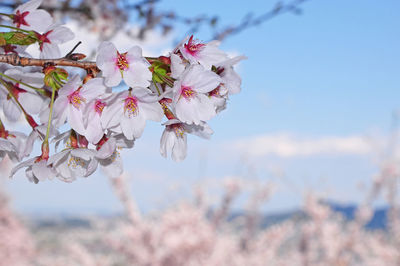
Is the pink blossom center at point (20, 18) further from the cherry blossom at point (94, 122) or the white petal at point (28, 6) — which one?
the cherry blossom at point (94, 122)

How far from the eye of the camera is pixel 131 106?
0.93 meters

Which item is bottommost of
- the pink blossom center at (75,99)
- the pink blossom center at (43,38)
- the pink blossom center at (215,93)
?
the pink blossom center at (75,99)

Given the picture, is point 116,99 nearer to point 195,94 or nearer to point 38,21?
point 195,94

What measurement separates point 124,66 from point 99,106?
109 millimetres

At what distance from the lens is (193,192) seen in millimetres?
8227

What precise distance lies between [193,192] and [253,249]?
1.60 meters

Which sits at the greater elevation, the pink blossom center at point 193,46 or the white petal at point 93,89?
the pink blossom center at point 193,46

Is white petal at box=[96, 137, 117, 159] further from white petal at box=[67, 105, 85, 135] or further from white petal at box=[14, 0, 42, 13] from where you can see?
white petal at box=[14, 0, 42, 13]

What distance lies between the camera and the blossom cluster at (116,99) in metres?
0.86

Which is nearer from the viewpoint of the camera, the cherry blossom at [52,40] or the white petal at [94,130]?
the white petal at [94,130]

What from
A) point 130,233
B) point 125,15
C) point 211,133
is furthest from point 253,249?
point 211,133

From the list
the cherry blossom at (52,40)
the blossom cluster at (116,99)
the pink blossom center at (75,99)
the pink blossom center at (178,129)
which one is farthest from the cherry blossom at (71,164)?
the cherry blossom at (52,40)

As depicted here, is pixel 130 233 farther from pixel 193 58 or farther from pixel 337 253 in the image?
pixel 193 58

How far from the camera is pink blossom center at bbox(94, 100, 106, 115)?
906 mm
